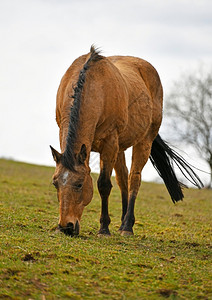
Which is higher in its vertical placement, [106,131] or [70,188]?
[106,131]

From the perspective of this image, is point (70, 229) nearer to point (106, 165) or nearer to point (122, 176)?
point (106, 165)

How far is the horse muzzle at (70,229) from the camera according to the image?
6.53 meters

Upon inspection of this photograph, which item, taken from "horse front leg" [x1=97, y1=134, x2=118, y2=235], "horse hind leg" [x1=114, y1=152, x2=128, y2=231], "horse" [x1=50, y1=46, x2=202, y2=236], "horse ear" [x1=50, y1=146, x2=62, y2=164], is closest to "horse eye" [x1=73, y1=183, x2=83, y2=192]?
"horse" [x1=50, y1=46, x2=202, y2=236]

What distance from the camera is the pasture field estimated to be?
15.5ft

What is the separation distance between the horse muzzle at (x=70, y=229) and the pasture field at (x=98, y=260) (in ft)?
0.25

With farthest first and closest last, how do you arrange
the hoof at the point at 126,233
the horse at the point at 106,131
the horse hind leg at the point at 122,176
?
the horse hind leg at the point at 122,176
the hoof at the point at 126,233
the horse at the point at 106,131

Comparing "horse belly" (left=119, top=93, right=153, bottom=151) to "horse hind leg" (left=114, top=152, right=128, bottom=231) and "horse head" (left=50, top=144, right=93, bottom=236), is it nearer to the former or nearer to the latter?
"horse hind leg" (left=114, top=152, right=128, bottom=231)

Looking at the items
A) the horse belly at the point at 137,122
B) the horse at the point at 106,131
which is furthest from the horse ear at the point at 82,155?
the horse belly at the point at 137,122

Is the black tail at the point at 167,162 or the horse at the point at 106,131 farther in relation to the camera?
the black tail at the point at 167,162

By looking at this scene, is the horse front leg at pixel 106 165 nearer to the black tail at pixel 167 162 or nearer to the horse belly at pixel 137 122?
the horse belly at pixel 137 122

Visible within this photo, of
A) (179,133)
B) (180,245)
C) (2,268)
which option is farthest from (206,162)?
(2,268)

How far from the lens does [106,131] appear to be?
7555 millimetres

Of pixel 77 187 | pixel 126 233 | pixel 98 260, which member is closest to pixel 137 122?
pixel 126 233

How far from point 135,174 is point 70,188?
108 inches
